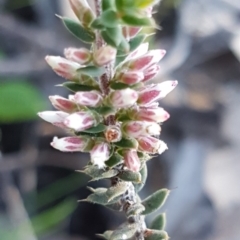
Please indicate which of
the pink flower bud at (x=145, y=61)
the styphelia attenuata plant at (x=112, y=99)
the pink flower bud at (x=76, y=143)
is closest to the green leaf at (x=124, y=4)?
the styphelia attenuata plant at (x=112, y=99)

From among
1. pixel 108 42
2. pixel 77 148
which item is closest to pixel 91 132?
pixel 77 148

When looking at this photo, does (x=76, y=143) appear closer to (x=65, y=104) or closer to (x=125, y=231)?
(x=65, y=104)

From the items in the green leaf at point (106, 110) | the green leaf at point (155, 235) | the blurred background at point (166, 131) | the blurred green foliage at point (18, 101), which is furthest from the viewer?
the blurred background at point (166, 131)

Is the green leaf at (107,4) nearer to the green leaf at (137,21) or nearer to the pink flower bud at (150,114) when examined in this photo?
the green leaf at (137,21)

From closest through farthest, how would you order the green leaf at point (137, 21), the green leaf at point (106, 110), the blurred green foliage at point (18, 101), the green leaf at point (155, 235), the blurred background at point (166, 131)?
1. the green leaf at point (137, 21)
2. the green leaf at point (106, 110)
3. the green leaf at point (155, 235)
4. the blurred green foliage at point (18, 101)
5. the blurred background at point (166, 131)

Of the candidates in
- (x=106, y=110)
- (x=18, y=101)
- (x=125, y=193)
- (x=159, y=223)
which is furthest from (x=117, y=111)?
(x=18, y=101)

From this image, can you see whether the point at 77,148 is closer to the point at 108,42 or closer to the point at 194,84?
the point at 108,42
